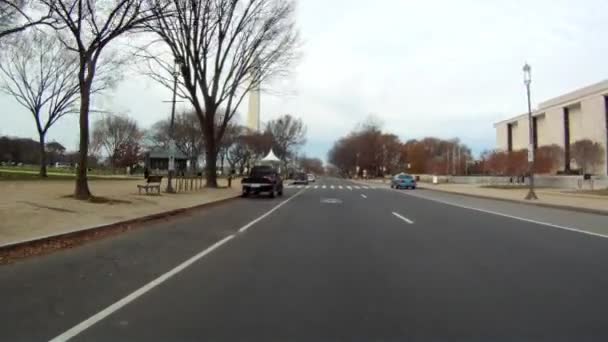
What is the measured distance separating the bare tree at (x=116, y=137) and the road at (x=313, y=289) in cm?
8758

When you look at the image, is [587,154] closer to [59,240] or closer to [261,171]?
[261,171]

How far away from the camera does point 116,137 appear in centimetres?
9488

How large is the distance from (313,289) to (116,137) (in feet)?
312

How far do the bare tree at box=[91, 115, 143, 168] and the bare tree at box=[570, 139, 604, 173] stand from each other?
7685 cm

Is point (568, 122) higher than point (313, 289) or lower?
higher

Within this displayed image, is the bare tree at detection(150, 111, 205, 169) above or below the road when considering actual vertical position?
above

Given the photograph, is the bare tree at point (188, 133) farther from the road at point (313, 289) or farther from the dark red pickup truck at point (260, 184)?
the road at point (313, 289)

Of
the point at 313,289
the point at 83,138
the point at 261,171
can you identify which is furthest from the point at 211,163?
the point at 313,289

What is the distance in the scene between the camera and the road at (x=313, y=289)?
506cm

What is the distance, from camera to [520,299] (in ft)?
20.4

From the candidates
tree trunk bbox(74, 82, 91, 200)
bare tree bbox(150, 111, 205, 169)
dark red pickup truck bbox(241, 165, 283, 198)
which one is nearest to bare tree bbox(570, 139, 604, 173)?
bare tree bbox(150, 111, 205, 169)

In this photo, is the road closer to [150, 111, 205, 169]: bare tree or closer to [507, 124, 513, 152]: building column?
[150, 111, 205, 169]: bare tree

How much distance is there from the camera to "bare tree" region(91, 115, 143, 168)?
93.8 metres

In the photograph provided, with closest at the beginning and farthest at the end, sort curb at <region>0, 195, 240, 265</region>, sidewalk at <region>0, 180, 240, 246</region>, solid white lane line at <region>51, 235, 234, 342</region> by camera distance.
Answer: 1. solid white lane line at <region>51, 235, 234, 342</region>
2. curb at <region>0, 195, 240, 265</region>
3. sidewalk at <region>0, 180, 240, 246</region>
